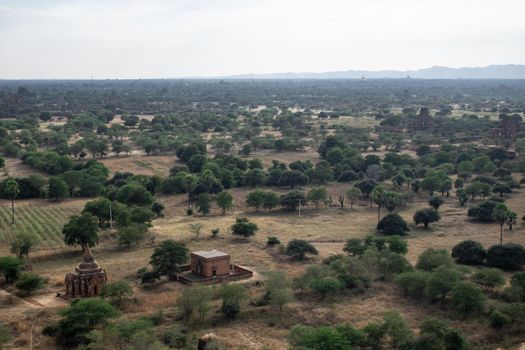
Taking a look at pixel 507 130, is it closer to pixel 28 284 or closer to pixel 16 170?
pixel 16 170

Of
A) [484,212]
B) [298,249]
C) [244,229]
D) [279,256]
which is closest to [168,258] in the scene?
[279,256]

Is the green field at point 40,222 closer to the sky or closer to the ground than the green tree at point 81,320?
closer to the ground

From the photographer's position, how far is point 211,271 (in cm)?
4450

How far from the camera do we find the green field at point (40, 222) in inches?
2164

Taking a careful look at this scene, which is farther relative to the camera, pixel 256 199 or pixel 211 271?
pixel 256 199

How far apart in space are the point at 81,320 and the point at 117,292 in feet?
16.3

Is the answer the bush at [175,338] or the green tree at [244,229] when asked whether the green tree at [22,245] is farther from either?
the bush at [175,338]

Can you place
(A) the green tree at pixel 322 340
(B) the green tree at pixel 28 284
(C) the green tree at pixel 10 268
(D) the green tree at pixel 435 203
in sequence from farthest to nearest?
(D) the green tree at pixel 435 203
(C) the green tree at pixel 10 268
(B) the green tree at pixel 28 284
(A) the green tree at pixel 322 340

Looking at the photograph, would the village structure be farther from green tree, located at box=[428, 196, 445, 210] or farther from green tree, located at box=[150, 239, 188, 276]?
green tree, located at box=[428, 196, 445, 210]

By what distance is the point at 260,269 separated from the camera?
1863 inches

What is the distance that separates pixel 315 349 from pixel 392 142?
90.6 meters

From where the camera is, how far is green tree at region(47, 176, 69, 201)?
71.3 metres

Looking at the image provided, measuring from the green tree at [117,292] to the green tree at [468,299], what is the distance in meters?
20.1

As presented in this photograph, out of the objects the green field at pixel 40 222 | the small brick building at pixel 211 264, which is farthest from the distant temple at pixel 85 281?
the green field at pixel 40 222
